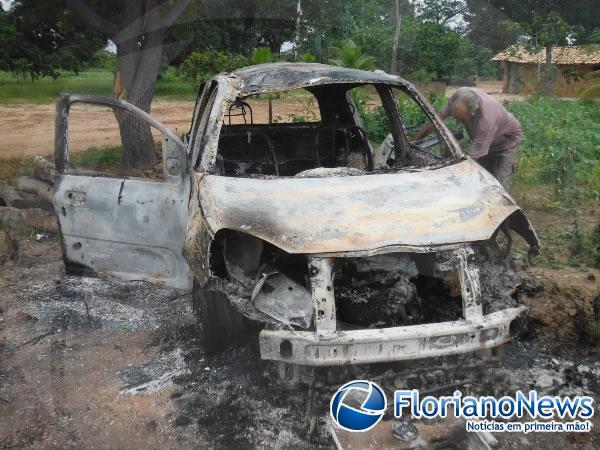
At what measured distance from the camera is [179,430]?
3100 millimetres

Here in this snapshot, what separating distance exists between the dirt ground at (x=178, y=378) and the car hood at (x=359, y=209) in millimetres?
687

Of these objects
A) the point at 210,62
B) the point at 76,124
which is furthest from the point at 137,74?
the point at 210,62

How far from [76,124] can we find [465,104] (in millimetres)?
12604

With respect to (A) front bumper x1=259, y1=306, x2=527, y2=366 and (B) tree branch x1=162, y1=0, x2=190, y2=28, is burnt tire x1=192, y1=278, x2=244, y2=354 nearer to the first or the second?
(A) front bumper x1=259, y1=306, x2=527, y2=366

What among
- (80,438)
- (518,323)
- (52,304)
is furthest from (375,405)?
(52,304)

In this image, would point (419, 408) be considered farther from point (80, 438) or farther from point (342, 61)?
point (342, 61)

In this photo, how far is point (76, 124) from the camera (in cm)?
1530

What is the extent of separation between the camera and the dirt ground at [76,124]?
1181 centimetres

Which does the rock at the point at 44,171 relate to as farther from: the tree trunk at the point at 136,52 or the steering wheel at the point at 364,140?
the steering wheel at the point at 364,140

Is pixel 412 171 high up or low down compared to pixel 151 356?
up

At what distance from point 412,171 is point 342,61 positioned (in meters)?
11.4

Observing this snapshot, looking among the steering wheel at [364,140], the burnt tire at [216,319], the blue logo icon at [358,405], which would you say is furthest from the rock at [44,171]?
the blue logo icon at [358,405]

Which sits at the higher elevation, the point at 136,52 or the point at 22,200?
the point at 136,52

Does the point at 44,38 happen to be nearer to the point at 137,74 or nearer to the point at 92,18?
the point at 92,18
